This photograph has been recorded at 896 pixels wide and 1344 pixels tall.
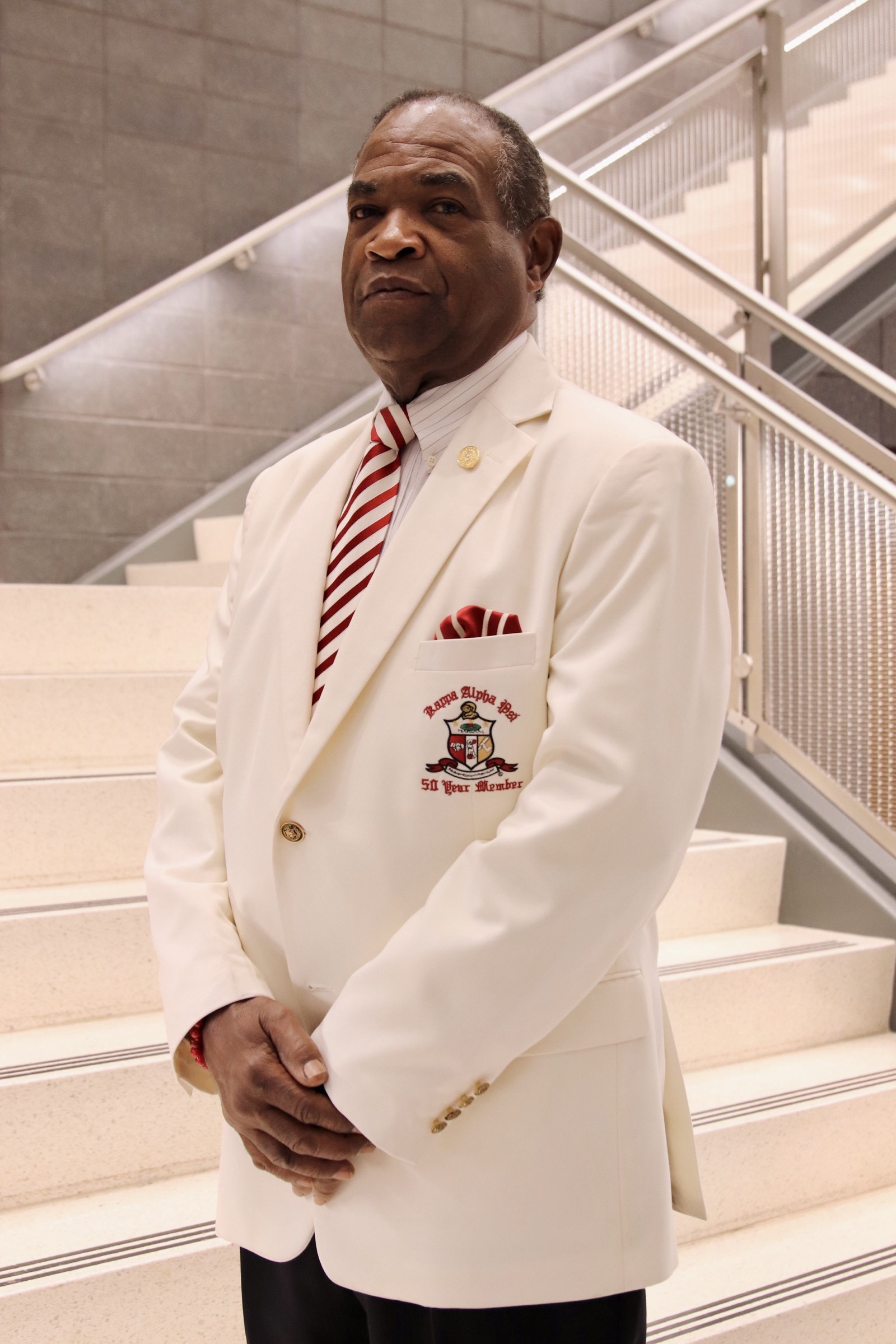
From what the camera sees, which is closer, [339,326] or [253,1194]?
[253,1194]

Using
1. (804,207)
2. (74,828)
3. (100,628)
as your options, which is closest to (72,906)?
(74,828)

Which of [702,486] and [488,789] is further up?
[702,486]

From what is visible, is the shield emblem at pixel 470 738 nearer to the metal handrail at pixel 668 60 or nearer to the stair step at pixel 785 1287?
the stair step at pixel 785 1287

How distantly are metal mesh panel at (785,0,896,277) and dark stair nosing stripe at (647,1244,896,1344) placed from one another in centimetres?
276

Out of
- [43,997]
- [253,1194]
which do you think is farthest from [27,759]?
[253,1194]

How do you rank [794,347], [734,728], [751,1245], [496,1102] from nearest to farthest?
[496,1102]
[751,1245]
[734,728]
[794,347]

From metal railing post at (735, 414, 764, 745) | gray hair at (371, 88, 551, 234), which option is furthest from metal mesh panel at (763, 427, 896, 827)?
gray hair at (371, 88, 551, 234)

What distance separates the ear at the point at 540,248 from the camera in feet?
3.84

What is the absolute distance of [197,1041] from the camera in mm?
1069

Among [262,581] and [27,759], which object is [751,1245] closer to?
[262,581]

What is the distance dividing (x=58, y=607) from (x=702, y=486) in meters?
2.20

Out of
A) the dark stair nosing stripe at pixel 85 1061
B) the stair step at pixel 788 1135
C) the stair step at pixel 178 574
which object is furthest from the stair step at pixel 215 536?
the stair step at pixel 788 1135

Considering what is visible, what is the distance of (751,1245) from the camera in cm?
199

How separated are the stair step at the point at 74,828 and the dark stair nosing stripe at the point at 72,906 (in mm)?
197
